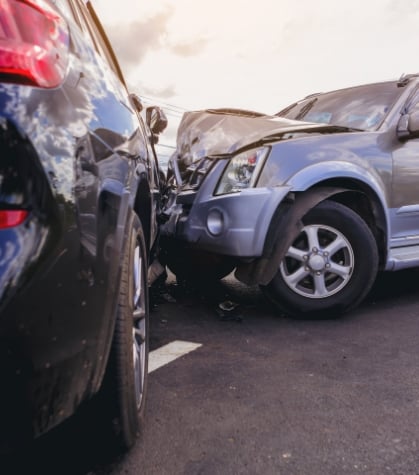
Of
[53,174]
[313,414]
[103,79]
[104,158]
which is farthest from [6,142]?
[313,414]

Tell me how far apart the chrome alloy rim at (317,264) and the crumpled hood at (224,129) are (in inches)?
27.1

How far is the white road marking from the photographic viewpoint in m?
2.72

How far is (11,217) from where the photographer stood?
113 centimetres

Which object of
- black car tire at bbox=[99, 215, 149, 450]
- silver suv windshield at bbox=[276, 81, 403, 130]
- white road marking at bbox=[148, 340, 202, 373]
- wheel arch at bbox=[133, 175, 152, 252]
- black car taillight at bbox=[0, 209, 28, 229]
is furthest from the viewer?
silver suv windshield at bbox=[276, 81, 403, 130]

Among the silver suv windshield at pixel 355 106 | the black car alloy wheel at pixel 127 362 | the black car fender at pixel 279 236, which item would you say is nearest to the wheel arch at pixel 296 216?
the black car fender at pixel 279 236

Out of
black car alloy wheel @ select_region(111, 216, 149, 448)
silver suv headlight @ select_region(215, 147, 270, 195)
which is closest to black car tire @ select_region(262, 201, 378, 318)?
silver suv headlight @ select_region(215, 147, 270, 195)

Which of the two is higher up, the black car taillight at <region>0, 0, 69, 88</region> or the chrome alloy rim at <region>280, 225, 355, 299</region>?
the black car taillight at <region>0, 0, 69, 88</region>

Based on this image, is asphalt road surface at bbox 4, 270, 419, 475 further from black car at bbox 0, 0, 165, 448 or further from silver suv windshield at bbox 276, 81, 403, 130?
silver suv windshield at bbox 276, 81, 403, 130

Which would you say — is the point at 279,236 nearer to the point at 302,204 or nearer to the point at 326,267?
the point at 302,204

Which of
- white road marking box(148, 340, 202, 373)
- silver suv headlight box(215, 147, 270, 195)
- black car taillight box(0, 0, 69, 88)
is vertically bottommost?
white road marking box(148, 340, 202, 373)

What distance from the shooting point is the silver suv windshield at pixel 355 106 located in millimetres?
4012

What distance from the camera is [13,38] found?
47.2 inches

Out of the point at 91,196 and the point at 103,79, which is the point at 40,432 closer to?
the point at 91,196

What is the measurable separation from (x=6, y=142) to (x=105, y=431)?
91 centimetres
